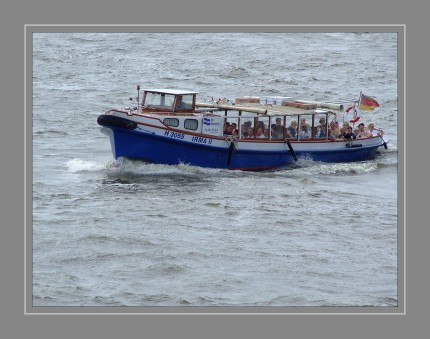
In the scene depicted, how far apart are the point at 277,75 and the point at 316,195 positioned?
85.9 ft

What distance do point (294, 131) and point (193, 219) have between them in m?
10.1

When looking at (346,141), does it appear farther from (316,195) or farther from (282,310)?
(282,310)

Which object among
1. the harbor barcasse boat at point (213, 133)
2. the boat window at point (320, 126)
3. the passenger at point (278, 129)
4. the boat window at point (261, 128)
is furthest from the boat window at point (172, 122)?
the boat window at point (320, 126)

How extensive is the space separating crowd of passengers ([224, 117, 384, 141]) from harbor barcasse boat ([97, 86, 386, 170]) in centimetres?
3

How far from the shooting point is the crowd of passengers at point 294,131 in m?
38.2

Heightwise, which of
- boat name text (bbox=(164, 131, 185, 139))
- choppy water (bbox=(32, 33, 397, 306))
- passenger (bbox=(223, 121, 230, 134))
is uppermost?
passenger (bbox=(223, 121, 230, 134))

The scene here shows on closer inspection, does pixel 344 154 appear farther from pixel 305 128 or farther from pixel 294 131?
pixel 294 131

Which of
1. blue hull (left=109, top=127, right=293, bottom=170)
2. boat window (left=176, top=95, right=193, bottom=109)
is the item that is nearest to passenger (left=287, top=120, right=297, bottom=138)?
blue hull (left=109, top=127, right=293, bottom=170)

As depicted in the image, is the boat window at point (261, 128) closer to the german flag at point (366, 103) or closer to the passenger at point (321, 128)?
the passenger at point (321, 128)

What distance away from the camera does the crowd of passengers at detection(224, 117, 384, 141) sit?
38250 millimetres

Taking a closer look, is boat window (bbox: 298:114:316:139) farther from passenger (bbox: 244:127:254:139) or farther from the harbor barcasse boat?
passenger (bbox: 244:127:254:139)

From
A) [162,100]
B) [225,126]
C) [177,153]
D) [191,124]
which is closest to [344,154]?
[225,126]
